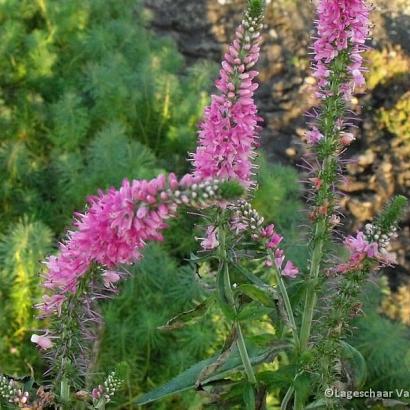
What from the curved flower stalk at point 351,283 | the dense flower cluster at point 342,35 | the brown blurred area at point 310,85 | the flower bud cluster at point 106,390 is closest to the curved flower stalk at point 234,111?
the dense flower cluster at point 342,35

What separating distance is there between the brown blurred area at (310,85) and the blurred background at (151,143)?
1 centimetres

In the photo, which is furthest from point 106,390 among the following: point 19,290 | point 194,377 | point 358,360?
point 19,290

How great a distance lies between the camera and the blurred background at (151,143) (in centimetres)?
295

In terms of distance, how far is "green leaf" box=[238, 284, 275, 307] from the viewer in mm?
1738

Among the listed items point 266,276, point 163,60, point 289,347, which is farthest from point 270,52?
point 289,347

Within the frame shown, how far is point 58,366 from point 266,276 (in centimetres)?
160

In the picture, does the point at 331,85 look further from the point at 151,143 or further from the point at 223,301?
the point at 151,143

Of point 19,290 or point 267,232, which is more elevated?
point 267,232

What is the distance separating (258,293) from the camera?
175 cm

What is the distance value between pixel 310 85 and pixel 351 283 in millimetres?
3325

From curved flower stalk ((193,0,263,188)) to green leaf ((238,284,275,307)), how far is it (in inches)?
12.6

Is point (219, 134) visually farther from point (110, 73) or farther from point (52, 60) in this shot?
point (52, 60)

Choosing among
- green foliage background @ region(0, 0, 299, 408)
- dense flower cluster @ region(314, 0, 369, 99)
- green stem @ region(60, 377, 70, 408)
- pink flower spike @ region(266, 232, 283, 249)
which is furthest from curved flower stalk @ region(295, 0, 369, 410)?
green foliage background @ region(0, 0, 299, 408)

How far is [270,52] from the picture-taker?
6.06m
